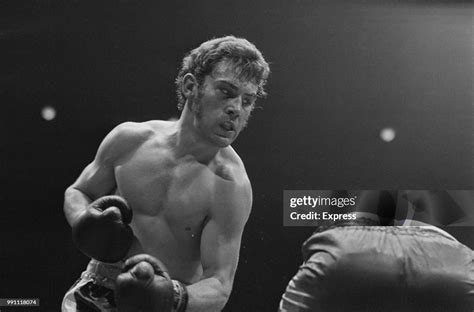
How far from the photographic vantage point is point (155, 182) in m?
2.68

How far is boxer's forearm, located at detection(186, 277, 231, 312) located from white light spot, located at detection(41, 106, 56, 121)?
2.84 ft

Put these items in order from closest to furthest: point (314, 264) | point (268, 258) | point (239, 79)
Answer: point (314, 264) → point (239, 79) → point (268, 258)

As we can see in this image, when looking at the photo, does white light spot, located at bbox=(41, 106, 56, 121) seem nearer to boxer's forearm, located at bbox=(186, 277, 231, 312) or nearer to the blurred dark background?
the blurred dark background

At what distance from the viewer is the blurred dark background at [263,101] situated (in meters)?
2.78

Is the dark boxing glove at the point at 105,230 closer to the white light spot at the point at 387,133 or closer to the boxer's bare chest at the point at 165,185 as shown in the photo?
the boxer's bare chest at the point at 165,185

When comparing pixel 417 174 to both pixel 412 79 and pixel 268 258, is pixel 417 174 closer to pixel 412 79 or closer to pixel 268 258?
pixel 412 79

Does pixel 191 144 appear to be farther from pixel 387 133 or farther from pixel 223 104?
pixel 387 133

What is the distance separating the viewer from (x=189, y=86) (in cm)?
271

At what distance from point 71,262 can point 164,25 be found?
3.22ft

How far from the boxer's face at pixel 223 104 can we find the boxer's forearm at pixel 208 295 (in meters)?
0.50

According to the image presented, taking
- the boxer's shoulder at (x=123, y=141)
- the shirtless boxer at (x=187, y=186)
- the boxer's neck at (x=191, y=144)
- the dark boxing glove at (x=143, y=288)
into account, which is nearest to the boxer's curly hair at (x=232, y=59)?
the shirtless boxer at (x=187, y=186)

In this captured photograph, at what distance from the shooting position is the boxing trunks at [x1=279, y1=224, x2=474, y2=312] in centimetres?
180

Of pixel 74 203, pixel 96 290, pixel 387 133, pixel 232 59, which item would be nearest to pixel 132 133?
pixel 74 203

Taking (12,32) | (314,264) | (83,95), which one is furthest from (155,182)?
(314,264)
